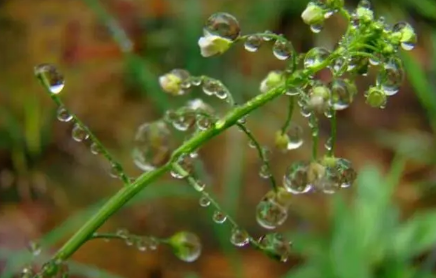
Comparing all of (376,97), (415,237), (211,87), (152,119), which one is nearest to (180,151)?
(211,87)

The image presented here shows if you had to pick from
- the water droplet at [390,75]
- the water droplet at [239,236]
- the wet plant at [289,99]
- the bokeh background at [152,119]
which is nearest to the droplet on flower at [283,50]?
the wet plant at [289,99]

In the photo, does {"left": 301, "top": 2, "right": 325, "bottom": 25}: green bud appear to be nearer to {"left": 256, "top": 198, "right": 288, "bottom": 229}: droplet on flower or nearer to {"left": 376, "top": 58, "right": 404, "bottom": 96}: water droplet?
{"left": 376, "top": 58, "right": 404, "bottom": 96}: water droplet

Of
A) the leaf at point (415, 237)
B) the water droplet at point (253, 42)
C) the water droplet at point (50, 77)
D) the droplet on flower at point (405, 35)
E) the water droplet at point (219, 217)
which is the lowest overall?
the leaf at point (415, 237)

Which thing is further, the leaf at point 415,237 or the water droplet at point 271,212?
the leaf at point 415,237

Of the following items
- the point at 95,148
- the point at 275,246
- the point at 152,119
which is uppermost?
the point at 95,148

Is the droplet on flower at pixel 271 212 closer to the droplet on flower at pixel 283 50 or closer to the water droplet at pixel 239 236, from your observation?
the water droplet at pixel 239 236

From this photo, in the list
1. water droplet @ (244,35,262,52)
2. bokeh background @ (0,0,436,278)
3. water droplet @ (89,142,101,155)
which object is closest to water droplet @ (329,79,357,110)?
water droplet @ (244,35,262,52)

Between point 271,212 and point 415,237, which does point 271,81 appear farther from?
point 415,237
